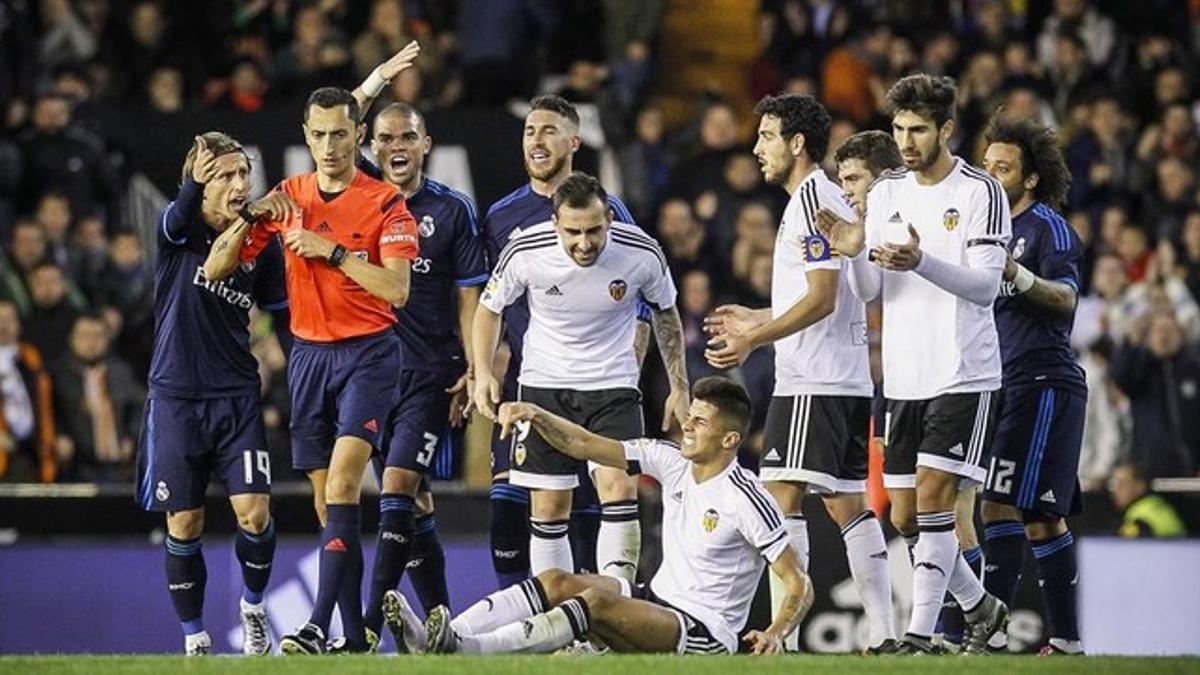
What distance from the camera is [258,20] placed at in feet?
76.1

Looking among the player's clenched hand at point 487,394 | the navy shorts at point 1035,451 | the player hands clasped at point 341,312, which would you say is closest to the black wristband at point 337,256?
the player hands clasped at point 341,312

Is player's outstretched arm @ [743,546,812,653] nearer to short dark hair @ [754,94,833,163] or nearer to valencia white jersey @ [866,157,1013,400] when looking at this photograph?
valencia white jersey @ [866,157,1013,400]

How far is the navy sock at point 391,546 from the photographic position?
45.6ft

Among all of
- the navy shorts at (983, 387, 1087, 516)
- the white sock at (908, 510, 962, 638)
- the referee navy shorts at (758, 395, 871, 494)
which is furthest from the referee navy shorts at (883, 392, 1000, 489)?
the navy shorts at (983, 387, 1087, 516)

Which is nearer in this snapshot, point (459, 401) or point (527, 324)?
point (527, 324)

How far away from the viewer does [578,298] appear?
13.5 metres

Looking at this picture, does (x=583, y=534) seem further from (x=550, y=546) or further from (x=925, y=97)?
(x=925, y=97)

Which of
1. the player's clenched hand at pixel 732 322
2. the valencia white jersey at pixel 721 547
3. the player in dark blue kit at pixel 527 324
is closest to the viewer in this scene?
the valencia white jersey at pixel 721 547

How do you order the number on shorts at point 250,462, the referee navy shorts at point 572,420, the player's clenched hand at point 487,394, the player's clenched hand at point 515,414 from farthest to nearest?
the referee navy shorts at point 572,420 < the number on shorts at point 250,462 < the player's clenched hand at point 487,394 < the player's clenched hand at point 515,414

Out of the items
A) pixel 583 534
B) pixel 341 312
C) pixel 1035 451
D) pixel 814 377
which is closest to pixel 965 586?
pixel 1035 451

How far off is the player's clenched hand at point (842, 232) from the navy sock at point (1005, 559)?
1798 mm

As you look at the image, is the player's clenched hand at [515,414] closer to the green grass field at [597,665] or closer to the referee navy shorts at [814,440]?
the green grass field at [597,665]

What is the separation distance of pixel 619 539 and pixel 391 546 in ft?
3.89

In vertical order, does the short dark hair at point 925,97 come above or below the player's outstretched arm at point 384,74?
below
